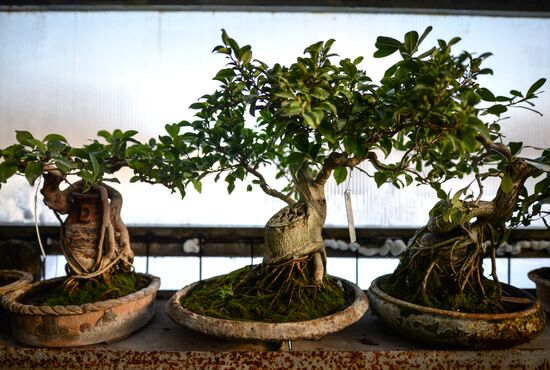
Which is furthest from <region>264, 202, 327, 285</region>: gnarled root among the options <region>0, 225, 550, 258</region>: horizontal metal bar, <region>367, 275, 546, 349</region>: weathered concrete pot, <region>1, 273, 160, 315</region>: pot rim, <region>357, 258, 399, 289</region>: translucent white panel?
<region>357, 258, 399, 289</region>: translucent white panel

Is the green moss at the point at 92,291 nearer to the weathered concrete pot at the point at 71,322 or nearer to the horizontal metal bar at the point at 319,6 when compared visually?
the weathered concrete pot at the point at 71,322

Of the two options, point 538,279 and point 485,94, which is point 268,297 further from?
point 538,279

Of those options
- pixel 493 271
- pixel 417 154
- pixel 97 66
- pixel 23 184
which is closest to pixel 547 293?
pixel 493 271

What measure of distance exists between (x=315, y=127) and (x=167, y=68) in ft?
3.65

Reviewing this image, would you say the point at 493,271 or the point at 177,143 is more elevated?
the point at 177,143

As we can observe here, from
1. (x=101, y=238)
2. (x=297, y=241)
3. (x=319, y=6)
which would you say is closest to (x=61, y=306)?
(x=101, y=238)

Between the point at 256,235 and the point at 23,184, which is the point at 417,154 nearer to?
the point at 256,235

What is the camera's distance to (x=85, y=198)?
97 cm

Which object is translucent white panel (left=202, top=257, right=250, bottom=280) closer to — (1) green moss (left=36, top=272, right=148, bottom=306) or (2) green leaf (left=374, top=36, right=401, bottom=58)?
(1) green moss (left=36, top=272, right=148, bottom=306)

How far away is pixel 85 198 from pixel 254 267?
0.48m

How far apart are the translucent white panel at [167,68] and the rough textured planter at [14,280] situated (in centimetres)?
51

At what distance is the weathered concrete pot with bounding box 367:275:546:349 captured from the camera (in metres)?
0.73

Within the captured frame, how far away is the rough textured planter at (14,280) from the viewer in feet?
2.93

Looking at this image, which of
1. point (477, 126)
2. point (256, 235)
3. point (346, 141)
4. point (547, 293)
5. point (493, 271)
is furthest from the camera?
point (256, 235)
